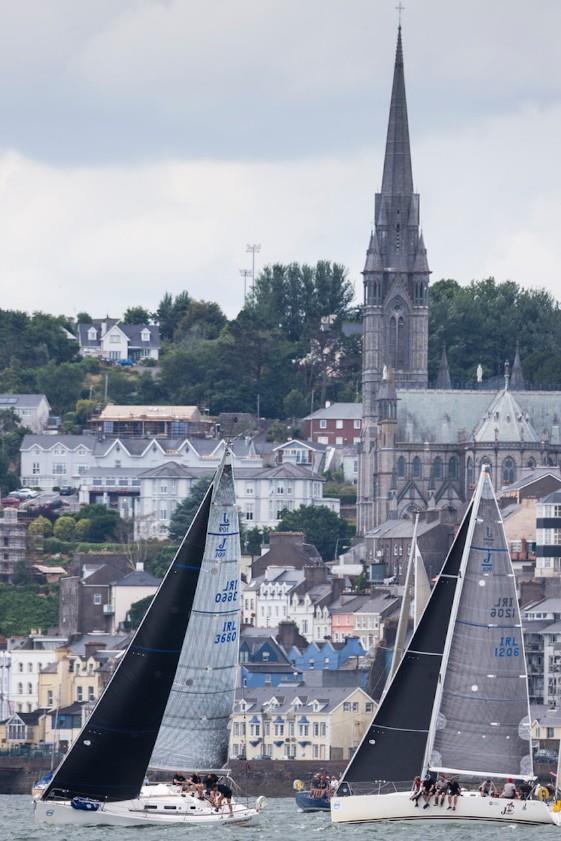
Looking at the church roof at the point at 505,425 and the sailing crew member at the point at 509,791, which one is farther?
the church roof at the point at 505,425

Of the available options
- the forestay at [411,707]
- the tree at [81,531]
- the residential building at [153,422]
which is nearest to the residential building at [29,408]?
the residential building at [153,422]

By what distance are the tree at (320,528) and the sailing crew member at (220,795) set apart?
93.5 meters

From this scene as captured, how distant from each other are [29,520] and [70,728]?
146 ft

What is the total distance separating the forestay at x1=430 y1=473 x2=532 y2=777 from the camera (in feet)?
186

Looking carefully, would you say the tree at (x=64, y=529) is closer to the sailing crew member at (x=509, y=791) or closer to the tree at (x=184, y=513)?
the tree at (x=184, y=513)

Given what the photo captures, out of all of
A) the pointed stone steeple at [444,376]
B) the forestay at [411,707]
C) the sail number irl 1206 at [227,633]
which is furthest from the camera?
the pointed stone steeple at [444,376]

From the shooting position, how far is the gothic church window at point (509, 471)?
14800cm

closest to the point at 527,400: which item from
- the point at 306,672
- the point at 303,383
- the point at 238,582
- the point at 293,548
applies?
the point at 293,548

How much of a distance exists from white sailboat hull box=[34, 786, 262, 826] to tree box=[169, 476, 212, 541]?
302 ft

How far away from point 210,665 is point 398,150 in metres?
102

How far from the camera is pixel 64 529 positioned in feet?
500

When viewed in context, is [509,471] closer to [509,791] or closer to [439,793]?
[509,791]

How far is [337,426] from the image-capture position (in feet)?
571

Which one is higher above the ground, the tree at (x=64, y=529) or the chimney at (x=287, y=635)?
the tree at (x=64, y=529)
